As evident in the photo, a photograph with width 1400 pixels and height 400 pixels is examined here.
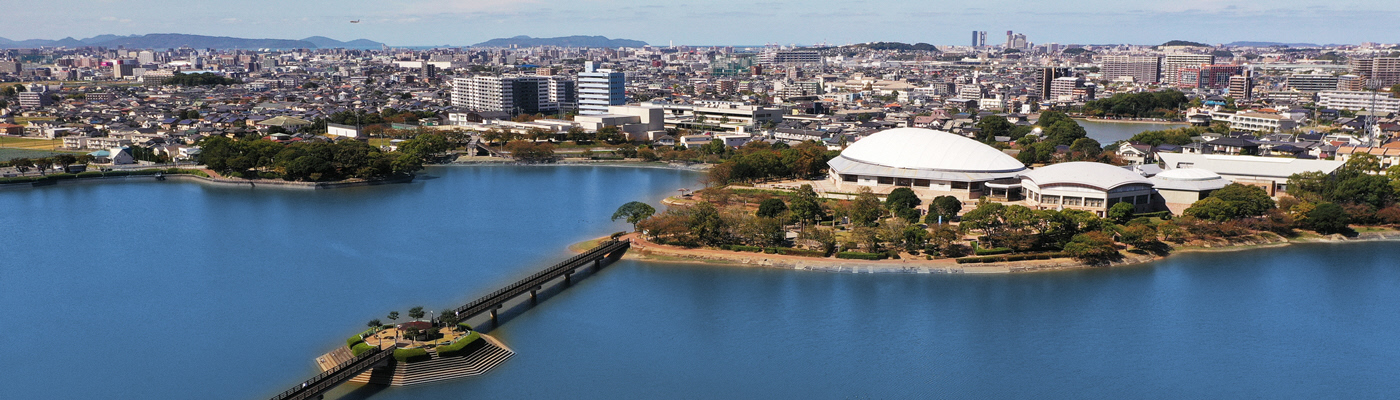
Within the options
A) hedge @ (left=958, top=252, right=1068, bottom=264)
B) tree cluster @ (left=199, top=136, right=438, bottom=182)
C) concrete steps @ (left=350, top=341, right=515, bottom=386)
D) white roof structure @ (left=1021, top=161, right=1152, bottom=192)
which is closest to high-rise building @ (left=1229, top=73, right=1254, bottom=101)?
white roof structure @ (left=1021, top=161, right=1152, bottom=192)

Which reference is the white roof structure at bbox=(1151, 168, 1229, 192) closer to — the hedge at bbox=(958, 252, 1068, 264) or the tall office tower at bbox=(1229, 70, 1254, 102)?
the hedge at bbox=(958, 252, 1068, 264)

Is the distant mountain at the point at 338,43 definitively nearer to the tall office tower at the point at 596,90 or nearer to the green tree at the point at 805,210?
the tall office tower at the point at 596,90

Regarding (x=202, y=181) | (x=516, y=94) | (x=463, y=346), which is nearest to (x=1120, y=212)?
(x=463, y=346)

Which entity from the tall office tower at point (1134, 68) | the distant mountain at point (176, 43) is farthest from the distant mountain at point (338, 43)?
the tall office tower at point (1134, 68)

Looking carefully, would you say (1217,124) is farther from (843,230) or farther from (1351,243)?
(843,230)

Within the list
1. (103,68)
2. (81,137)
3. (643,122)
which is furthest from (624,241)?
(103,68)

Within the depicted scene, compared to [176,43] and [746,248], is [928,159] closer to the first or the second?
[746,248]
